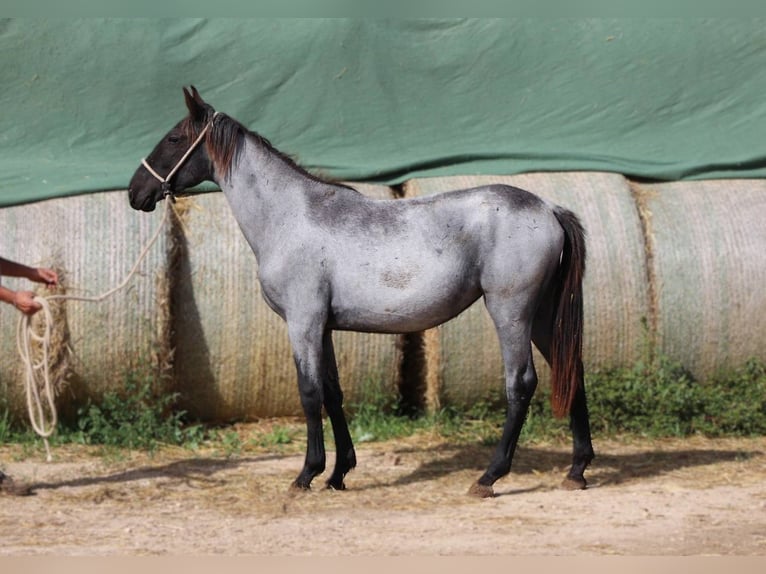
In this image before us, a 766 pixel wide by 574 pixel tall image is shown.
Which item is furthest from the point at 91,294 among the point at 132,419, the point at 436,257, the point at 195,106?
the point at 436,257

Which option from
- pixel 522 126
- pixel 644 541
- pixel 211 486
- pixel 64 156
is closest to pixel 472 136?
pixel 522 126

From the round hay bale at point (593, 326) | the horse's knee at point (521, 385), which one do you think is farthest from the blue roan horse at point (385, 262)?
the round hay bale at point (593, 326)

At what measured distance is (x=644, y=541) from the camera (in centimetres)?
505

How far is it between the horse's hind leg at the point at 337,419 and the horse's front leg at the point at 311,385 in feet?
0.43

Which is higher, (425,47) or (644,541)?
(425,47)

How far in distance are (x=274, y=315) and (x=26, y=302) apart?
6.20ft

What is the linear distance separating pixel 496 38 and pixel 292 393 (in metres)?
2.98

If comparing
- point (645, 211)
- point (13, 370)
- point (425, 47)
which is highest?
point (425, 47)

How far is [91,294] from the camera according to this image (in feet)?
23.7

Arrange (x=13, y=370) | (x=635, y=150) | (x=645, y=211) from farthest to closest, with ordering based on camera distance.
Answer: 1. (x=635, y=150)
2. (x=645, y=211)
3. (x=13, y=370)

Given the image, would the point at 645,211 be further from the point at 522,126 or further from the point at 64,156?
the point at 64,156

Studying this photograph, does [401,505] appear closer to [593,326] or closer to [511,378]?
[511,378]

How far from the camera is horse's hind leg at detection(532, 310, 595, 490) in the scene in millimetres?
6242

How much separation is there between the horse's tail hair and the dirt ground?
53cm
